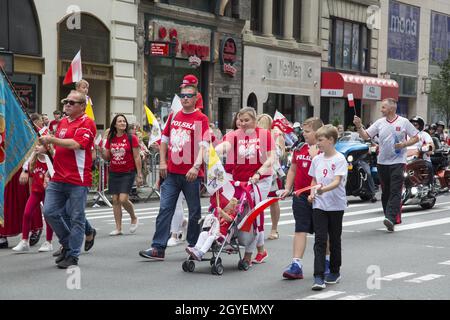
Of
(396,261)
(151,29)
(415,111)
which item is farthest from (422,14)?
(396,261)

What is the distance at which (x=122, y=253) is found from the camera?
11.1 meters

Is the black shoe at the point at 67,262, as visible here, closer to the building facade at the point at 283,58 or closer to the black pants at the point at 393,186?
the black pants at the point at 393,186

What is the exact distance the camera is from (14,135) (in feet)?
33.9

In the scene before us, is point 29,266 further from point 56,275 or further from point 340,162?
point 340,162

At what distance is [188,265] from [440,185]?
13073 mm

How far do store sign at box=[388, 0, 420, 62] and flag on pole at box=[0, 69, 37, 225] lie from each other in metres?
37.1

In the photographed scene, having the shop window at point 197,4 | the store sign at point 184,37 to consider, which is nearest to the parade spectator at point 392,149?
the store sign at point 184,37

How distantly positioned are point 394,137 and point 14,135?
20.1ft

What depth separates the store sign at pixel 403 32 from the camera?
45.9 metres

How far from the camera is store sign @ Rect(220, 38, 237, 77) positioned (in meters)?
32.8

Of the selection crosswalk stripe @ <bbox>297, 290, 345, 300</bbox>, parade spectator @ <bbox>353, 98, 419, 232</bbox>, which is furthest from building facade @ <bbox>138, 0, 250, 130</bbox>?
crosswalk stripe @ <bbox>297, 290, 345, 300</bbox>

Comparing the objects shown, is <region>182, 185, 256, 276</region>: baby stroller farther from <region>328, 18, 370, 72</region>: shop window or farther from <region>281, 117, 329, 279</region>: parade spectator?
<region>328, 18, 370, 72</region>: shop window

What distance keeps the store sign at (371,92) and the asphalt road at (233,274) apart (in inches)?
1132

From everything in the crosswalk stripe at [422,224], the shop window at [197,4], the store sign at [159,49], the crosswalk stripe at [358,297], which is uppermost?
the shop window at [197,4]
